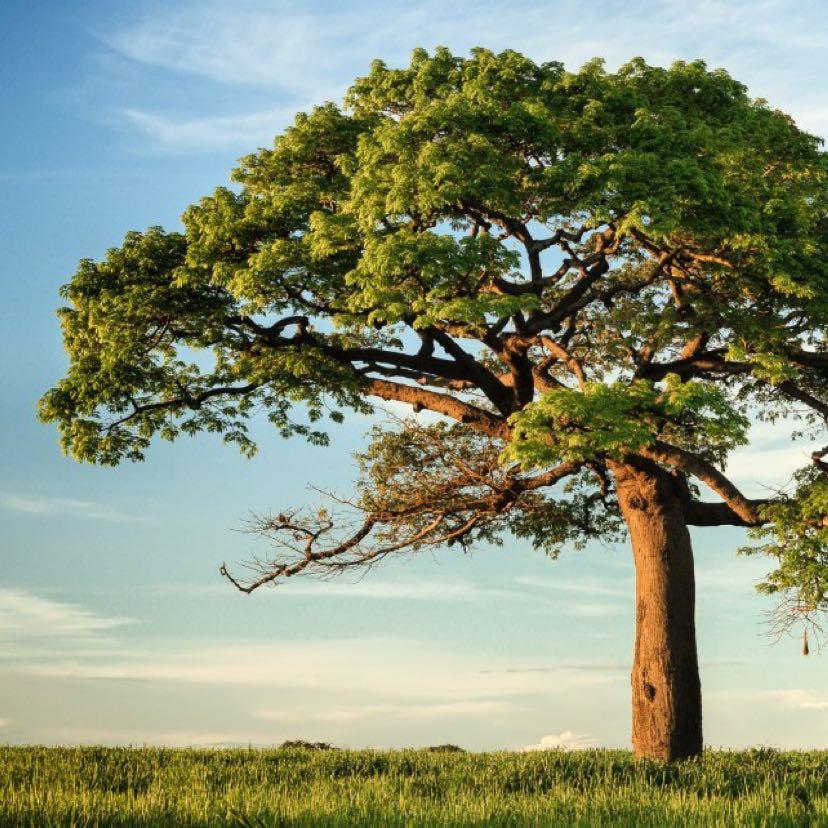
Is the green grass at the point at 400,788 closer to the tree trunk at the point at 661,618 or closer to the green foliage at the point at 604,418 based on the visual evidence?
the tree trunk at the point at 661,618

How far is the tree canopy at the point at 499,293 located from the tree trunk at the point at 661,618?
844 mm

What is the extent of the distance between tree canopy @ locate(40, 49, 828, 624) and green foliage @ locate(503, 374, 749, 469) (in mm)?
42

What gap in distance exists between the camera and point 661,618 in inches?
750

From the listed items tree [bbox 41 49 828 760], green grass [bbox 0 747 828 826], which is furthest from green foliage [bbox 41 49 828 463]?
green grass [bbox 0 747 828 826]

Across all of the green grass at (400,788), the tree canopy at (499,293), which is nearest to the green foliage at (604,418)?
the tree canopy at (499,293)

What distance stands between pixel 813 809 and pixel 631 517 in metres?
8.12

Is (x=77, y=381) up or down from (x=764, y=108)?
down

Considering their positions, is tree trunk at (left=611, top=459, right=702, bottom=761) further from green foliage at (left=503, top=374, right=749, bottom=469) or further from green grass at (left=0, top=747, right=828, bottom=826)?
green foliage at (left=503, top=374, right=749, bottom=469)

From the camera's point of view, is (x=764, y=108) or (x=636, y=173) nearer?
(x=636, y=173)

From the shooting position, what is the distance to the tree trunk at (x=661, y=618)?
18.5m

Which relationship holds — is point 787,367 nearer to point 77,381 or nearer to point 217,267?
point 217,267

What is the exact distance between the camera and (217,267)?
57.2ft

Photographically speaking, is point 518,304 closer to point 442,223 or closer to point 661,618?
point 442,223

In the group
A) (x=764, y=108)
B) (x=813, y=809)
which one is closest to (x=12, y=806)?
(x=813, y=809)
